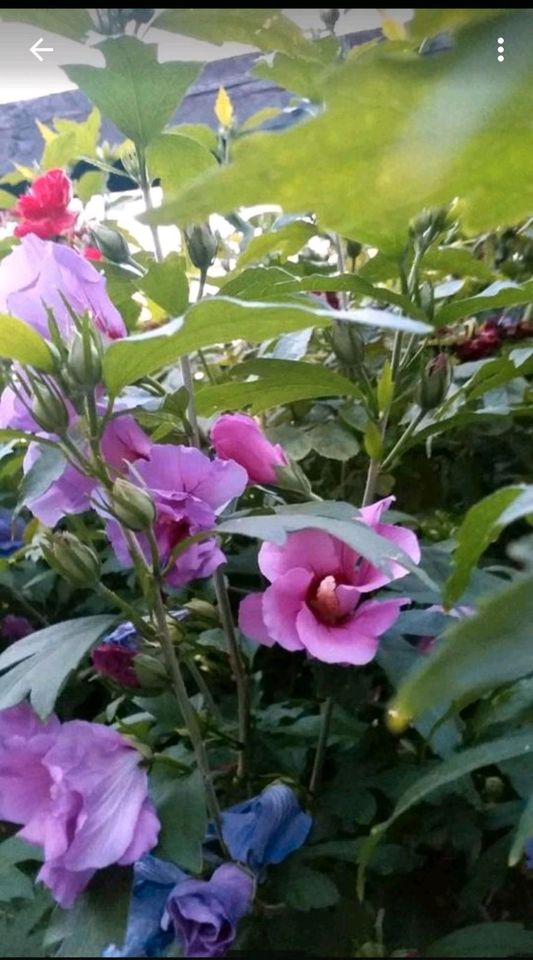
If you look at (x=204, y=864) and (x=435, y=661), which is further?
(x=204, y=864)

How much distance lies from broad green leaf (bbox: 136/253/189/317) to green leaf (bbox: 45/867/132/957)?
0.22 metres

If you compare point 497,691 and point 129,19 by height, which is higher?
point 129,19

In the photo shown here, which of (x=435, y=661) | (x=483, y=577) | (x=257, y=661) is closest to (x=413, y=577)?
(x=483, y=577)

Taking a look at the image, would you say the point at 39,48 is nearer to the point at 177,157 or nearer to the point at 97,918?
the point at 177,157

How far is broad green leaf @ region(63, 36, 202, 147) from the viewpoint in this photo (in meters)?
0.40

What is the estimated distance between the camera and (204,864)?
1.25 ft

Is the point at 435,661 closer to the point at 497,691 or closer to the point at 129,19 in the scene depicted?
the point at 497,691

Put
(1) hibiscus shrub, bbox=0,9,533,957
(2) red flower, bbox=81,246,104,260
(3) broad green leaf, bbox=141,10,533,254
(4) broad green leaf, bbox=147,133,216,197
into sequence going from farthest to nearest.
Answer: (2) red flower, bbox=81,246,104,260, (4) broad green leaf, bbox=147,133,216,197, (1) hibiscus shrub, bbox=0,9,533,957, (3) broad green leaf, bbox=141,10,533,254

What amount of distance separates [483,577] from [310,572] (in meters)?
0.07

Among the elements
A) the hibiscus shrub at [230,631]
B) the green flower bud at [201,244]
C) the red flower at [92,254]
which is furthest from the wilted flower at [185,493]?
the red flower at [92,254]

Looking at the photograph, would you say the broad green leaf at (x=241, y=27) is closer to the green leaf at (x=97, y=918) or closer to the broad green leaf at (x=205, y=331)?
the broad green leaf at (x=205, y=331)

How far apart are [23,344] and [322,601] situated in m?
0.15

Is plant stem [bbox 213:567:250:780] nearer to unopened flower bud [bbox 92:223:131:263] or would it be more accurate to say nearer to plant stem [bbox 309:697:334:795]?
plant stem [bbox 309:697:334:795]

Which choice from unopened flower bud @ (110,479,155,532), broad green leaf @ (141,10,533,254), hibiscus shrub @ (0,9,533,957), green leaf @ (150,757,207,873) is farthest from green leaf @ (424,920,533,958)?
broad green leaf @ (141,10,533,254)
